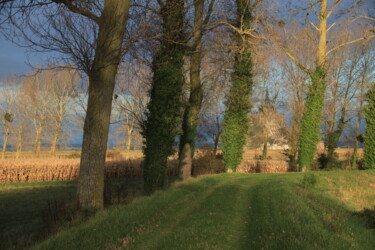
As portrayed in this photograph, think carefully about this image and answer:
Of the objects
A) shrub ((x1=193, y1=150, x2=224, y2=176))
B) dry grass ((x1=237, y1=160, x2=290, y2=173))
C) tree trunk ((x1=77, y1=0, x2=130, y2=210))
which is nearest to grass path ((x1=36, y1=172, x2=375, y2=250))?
tree trunk ((x1=77, y1=0, x2=130, y2=210))

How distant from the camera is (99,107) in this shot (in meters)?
8.00

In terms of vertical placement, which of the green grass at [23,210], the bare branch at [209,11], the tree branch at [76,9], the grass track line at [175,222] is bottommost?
the green grass at [23,210]

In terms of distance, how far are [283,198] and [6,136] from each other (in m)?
41.3

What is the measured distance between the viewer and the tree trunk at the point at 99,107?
799cm

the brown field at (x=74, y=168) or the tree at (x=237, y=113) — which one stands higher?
the tree at (x=237, y=113)

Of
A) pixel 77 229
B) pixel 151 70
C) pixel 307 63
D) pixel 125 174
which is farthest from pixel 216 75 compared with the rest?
pixel 307 63

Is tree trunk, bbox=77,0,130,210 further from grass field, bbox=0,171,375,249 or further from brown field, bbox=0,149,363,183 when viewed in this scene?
brown field, bbox=0,149,363,183

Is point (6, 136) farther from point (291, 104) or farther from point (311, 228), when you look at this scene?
point (311, 228)

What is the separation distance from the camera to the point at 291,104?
34344 mm

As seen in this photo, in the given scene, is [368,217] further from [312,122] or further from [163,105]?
[312,122]

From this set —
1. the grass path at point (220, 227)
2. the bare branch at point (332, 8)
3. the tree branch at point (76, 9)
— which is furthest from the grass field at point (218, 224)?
the bare branch at point (332, 8)


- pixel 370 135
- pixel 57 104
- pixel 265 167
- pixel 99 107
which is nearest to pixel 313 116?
pixel 370 135

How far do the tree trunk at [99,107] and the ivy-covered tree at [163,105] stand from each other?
4594mm

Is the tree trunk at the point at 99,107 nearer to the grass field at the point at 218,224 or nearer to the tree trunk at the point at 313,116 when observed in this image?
the grass field at the point at 218,224
